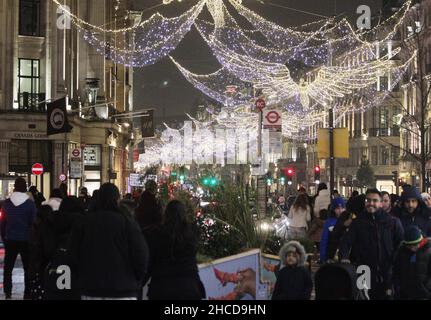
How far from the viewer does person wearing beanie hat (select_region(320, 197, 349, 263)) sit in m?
12.0

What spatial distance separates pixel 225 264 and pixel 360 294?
1.66 meters

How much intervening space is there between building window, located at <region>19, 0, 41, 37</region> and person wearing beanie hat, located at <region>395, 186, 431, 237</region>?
34.8 m

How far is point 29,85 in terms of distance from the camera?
44281 mm

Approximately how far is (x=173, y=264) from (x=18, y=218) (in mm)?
7135

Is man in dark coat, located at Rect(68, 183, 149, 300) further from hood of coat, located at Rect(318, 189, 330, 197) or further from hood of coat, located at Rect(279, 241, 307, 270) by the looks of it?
hood of coat, located at Rect(318, 189, 330, 197)

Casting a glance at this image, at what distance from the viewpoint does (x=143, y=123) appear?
56031mm

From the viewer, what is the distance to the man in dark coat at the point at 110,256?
7.80 meters

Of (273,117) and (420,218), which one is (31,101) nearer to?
(273,117)

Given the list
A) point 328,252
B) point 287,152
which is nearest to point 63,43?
point 328,252

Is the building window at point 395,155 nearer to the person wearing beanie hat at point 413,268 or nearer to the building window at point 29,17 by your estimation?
the building window at point 29,17

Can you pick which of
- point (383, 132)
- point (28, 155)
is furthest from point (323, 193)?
point (383, 132)

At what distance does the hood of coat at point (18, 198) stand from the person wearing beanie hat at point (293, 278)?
6569 millimetres

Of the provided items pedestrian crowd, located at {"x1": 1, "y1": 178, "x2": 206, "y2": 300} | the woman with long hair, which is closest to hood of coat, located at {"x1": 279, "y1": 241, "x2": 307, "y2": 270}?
pedestrian crowd, located at {"x1": 1, "y1": 178, "x2": 206, "y2": 300}

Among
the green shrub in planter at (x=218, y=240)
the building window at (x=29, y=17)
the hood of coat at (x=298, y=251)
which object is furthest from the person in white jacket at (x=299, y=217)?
the building window at (x=29, y=17)
